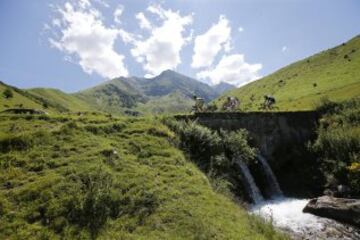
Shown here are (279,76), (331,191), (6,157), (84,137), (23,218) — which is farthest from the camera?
(279,76)

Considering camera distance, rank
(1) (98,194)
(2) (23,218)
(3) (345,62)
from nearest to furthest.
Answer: (2) (23,218) < (1) (98,194) < (3) (345,62)

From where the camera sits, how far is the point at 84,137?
25219mm

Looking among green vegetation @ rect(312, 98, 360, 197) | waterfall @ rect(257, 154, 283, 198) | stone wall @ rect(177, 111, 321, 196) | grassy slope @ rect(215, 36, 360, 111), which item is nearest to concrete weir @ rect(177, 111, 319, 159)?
stone wall @ rect(177, 111, 321, 196)

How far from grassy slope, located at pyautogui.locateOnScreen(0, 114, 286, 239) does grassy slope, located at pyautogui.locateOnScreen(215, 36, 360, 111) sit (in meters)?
58.8

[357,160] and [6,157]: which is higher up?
[357,160]

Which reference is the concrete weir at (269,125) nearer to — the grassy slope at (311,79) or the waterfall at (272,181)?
the waterfall at (272,181)

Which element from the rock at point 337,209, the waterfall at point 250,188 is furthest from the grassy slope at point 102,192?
the rock at point 337,209

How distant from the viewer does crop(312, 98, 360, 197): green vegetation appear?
109 feet

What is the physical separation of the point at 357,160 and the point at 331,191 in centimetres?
465

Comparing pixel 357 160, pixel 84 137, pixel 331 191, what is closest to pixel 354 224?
pixel 331 191

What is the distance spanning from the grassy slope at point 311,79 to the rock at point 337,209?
1892 inches

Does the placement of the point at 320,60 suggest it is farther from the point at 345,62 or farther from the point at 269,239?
the point at 269,239

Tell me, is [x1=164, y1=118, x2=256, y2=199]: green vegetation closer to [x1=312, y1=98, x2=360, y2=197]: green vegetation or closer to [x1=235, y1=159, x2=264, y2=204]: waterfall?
[x1=235, y1=159, x2=264, y2=204]: waterfall

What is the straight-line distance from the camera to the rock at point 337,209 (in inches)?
1020
